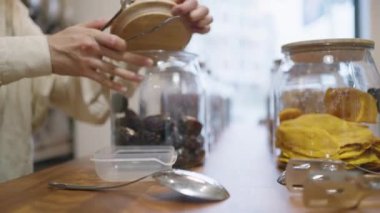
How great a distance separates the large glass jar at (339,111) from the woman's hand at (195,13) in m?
0.14

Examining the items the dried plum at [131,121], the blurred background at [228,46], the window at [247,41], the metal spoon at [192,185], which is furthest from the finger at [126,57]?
the window at [247,41]

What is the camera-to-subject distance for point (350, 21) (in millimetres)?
1171

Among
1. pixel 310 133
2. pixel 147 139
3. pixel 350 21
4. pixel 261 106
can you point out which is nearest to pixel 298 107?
pixel 310 133

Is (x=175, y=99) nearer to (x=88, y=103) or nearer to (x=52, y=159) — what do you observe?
(x=88, y=103)

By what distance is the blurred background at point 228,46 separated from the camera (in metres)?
1.72

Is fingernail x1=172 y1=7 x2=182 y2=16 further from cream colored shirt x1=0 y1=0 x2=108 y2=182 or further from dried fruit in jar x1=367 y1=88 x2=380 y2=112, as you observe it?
dried fruit in jar x1=367 y1=88 x2=380 y2=112

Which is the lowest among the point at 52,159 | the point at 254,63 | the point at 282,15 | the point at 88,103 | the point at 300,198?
the point at 52,159

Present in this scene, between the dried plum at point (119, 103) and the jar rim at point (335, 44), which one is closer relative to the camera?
the jar rim at point (335, 44)

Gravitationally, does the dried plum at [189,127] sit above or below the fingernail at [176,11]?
below

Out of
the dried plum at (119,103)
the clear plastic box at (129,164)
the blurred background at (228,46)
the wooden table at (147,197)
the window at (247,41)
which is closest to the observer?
the wooden table at (147,197)

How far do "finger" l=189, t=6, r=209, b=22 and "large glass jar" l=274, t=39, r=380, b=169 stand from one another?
5.7 inches

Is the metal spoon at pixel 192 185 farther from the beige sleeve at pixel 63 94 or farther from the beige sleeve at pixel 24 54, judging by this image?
the beige sleeve at pixel 63 94

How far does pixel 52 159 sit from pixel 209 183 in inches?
71.7

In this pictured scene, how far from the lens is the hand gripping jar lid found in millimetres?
601
